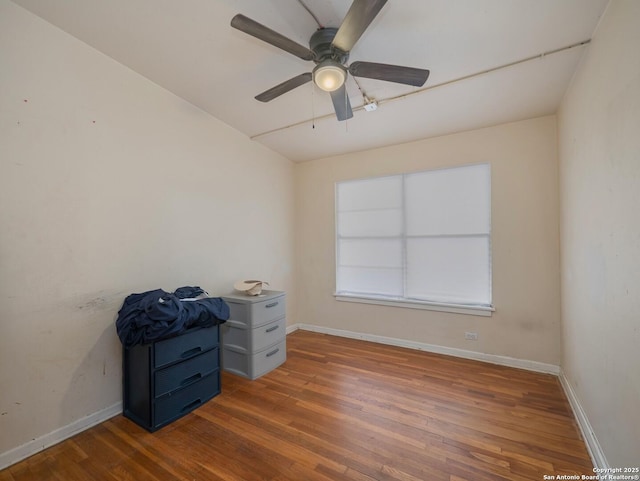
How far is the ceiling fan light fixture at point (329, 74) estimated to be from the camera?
1.63m

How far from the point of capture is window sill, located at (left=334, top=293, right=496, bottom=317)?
116 inches

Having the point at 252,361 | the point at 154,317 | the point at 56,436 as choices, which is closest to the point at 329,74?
the point at 154,317

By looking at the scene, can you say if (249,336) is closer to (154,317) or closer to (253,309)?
(253,309)

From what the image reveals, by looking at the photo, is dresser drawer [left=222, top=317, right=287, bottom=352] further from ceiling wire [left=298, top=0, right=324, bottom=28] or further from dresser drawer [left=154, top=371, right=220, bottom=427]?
ceiling wire [left=298, top=0, right=324, bottom=28]

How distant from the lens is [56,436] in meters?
1.74

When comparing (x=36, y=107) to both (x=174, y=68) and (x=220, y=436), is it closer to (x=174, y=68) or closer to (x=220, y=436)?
(x=174, y=68)

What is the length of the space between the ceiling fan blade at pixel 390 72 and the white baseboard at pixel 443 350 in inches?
113

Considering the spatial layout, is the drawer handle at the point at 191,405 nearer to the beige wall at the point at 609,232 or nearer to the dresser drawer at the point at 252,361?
the dresser drawer at the point at 252,361

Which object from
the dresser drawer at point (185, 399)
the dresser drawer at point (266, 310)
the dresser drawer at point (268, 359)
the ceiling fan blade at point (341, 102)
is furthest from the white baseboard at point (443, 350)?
the ceiling fan blade at point (341, 102)

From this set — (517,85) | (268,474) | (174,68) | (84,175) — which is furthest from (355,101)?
(268,474)

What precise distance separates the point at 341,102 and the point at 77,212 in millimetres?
2105

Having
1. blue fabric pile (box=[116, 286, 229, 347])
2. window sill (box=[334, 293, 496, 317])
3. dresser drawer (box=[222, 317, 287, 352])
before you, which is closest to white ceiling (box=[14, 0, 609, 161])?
blue fabric pile (box=[116, 286, 229, 347])

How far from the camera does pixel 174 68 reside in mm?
2133

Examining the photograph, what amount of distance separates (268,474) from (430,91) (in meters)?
3.12
